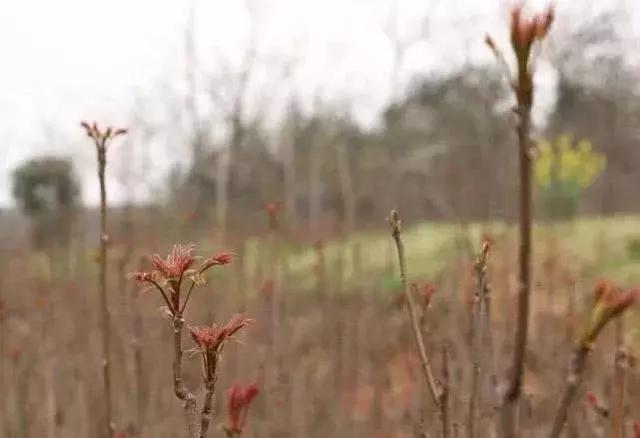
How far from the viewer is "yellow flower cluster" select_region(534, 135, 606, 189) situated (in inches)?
550

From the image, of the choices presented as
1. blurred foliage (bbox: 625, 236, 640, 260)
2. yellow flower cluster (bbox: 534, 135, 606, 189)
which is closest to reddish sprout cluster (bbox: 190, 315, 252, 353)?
blurred foliage (bbox: 625, 236, 640, 260)

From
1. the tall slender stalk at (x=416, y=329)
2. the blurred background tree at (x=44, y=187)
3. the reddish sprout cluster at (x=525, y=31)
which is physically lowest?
the tall slender stalk at (x=416, y=329)

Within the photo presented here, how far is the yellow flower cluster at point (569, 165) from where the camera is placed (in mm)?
13969

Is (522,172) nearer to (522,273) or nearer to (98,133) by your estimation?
(522,273)

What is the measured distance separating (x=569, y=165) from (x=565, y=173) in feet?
0.77

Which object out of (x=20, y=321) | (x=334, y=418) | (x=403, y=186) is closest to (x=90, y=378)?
(x=334, y=418)

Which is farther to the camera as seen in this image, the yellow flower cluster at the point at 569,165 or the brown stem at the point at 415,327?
the yellow flower cluster at the point at 569,165

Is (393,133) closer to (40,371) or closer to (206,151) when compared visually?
(206,151)

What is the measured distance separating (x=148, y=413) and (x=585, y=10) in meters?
11.5

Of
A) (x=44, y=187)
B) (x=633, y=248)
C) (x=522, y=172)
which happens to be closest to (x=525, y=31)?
(x=522, y=172)

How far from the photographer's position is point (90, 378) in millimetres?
3117

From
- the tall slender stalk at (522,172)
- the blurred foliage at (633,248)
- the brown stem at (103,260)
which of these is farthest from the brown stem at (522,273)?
the blurred foliage at (633,248)

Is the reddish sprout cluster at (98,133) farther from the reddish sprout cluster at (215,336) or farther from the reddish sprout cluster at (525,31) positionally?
the reddish sprout cluster at (525,31)

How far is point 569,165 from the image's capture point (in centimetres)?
1413
